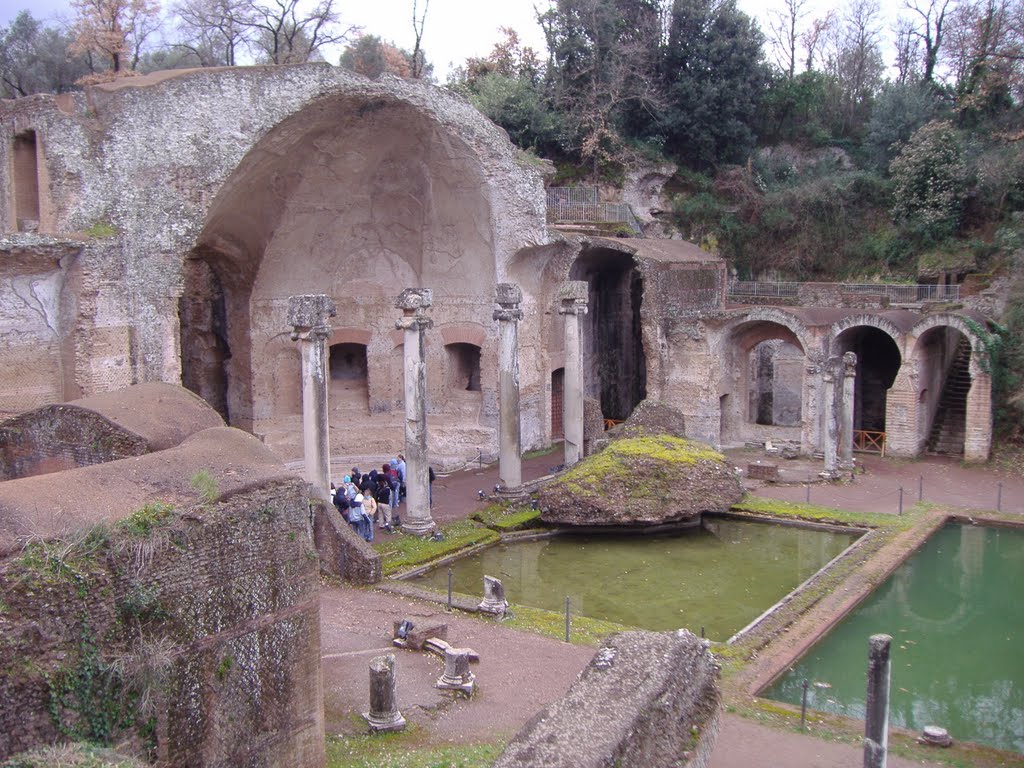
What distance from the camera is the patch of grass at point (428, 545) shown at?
15469mm

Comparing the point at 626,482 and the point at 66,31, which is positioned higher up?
the point at 66,31

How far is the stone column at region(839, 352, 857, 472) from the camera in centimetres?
2102

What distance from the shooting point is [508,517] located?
17.8m

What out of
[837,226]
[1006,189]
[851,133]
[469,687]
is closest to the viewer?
[469,687]

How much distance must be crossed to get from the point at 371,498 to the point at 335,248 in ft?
22.3

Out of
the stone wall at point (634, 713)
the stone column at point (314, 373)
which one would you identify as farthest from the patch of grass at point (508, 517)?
the stone wall at point (634, 713)

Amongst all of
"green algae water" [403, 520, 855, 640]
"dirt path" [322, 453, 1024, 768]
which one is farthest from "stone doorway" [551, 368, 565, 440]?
"dirt path" [322, 453, 1024, 768]

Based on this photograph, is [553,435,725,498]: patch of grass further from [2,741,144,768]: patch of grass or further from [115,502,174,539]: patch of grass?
[2,741,144,768]: patch of grass

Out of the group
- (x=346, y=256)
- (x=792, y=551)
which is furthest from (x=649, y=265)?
(x=792, y=551)

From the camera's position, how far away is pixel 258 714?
789 centimetres

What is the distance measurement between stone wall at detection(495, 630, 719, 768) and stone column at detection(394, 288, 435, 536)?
27.9ft

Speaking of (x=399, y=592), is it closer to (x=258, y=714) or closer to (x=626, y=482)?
(x=626, y=482)

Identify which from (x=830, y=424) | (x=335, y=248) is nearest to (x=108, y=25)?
(x=335, y=248)

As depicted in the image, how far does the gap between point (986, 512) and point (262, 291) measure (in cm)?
1493
